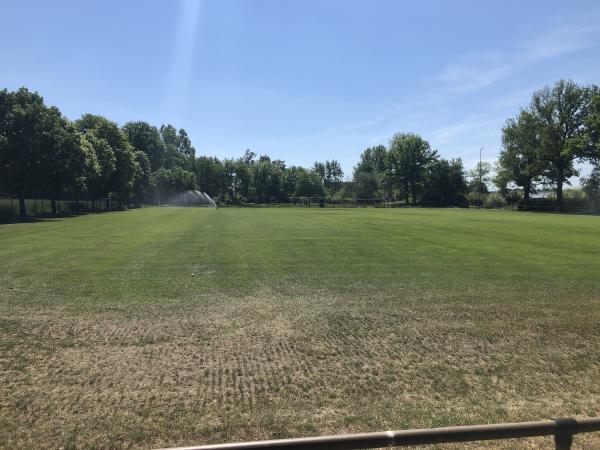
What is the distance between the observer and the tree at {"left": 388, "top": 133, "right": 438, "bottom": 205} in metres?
118

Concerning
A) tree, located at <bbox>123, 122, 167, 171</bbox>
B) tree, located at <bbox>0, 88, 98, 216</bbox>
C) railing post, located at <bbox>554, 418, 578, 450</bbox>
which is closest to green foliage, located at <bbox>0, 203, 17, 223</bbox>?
tree, located at <bbox>0, 88, 98, 216</bbox>

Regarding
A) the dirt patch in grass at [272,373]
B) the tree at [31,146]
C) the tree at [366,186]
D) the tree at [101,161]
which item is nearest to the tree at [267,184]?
the tree at [366,186]

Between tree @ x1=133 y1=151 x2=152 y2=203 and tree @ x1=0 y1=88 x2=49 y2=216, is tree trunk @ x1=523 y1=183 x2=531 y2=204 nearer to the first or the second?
tree @ x1=133 y1=151 x2=152 y2=203

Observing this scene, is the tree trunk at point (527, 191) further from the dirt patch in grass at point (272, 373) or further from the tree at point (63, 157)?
the dirt patch in grass at point (272, 373)

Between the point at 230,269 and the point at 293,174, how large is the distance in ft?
380

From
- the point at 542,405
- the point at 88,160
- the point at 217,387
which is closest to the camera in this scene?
the point at 542,405

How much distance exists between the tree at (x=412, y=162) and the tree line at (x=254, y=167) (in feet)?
0.85

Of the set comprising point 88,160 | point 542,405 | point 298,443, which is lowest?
point 542,405

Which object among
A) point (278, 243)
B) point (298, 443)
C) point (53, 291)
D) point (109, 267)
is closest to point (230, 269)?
point (109, 267)

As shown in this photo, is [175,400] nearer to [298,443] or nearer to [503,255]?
[298,443]

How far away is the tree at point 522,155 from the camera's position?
8275 centimetres

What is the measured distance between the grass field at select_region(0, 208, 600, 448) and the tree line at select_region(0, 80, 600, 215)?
33.1m

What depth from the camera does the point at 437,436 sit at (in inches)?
101

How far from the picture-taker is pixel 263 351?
272 inches
